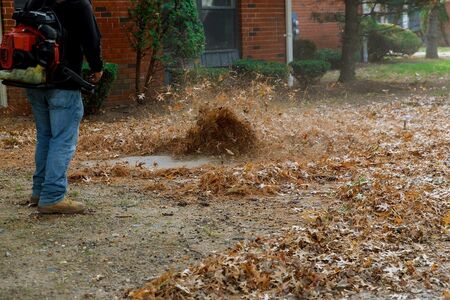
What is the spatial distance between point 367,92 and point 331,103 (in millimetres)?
2173

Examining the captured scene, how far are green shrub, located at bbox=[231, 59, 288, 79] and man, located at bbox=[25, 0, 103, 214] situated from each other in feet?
29.5

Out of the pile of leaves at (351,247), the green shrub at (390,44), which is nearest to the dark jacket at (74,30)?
the pile of leaves at (351,247)

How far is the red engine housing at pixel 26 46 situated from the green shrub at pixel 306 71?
11.4 metres

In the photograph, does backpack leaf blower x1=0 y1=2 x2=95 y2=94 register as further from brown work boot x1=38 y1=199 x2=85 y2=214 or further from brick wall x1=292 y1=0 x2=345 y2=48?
brick wall x1=292 y1=0 x2=345 y2=48

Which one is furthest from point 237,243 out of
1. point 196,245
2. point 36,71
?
point 36,71

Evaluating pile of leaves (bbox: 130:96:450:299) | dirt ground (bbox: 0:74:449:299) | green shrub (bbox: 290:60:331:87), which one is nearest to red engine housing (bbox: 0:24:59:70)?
dirt ground (bbox: 0:74:449:299)

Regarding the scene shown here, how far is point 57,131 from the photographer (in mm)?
5664

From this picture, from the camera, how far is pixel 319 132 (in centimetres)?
977

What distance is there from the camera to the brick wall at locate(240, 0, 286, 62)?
53.1 ft

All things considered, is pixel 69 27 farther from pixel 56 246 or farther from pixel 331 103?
pixel 331 103

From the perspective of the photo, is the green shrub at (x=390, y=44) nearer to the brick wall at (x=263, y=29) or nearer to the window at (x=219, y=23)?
the brick wall at (x=263, y=29)

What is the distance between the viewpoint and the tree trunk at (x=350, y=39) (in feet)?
55.6

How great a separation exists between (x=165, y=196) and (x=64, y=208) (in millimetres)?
1125

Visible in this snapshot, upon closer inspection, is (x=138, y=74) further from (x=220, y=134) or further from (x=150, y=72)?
(x=220, y=134)
